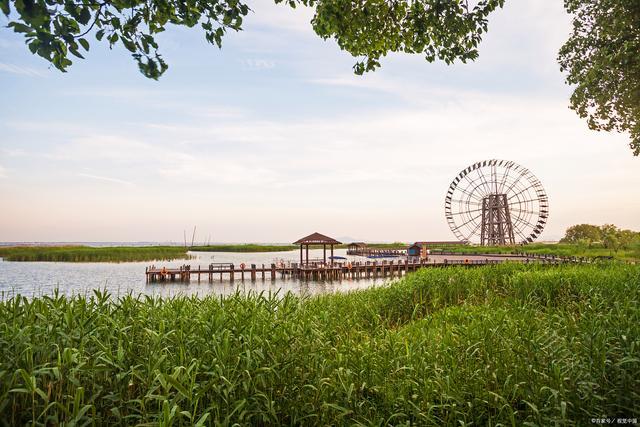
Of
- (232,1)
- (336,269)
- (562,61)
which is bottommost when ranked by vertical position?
(336,269)

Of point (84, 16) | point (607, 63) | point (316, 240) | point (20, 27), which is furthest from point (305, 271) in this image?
point (20, 27)

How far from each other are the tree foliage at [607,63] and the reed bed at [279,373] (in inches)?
339

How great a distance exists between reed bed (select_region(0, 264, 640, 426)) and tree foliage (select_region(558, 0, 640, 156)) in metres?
8.60

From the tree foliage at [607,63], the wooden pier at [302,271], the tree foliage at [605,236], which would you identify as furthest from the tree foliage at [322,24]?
the tree foliage at [605,236]

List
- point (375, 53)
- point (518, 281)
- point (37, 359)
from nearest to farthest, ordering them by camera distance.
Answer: point (37, 359) < point (375, 53) < point (518, 281)

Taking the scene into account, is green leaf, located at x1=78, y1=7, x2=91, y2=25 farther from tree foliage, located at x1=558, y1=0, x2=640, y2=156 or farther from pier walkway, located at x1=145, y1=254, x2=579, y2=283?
pier walkway, located at x1=145, y1=254, x2=579, y2=283

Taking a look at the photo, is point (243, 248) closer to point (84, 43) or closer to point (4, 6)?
point (84, 43)

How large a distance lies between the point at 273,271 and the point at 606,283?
83.3 feet

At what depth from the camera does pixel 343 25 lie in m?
7.48

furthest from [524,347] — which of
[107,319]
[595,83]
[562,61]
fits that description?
[562,61]

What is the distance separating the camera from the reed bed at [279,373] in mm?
3289

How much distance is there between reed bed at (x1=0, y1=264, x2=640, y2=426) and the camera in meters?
3.29

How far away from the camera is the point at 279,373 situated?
400 centimetres

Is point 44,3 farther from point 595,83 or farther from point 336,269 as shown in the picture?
point 336,269
